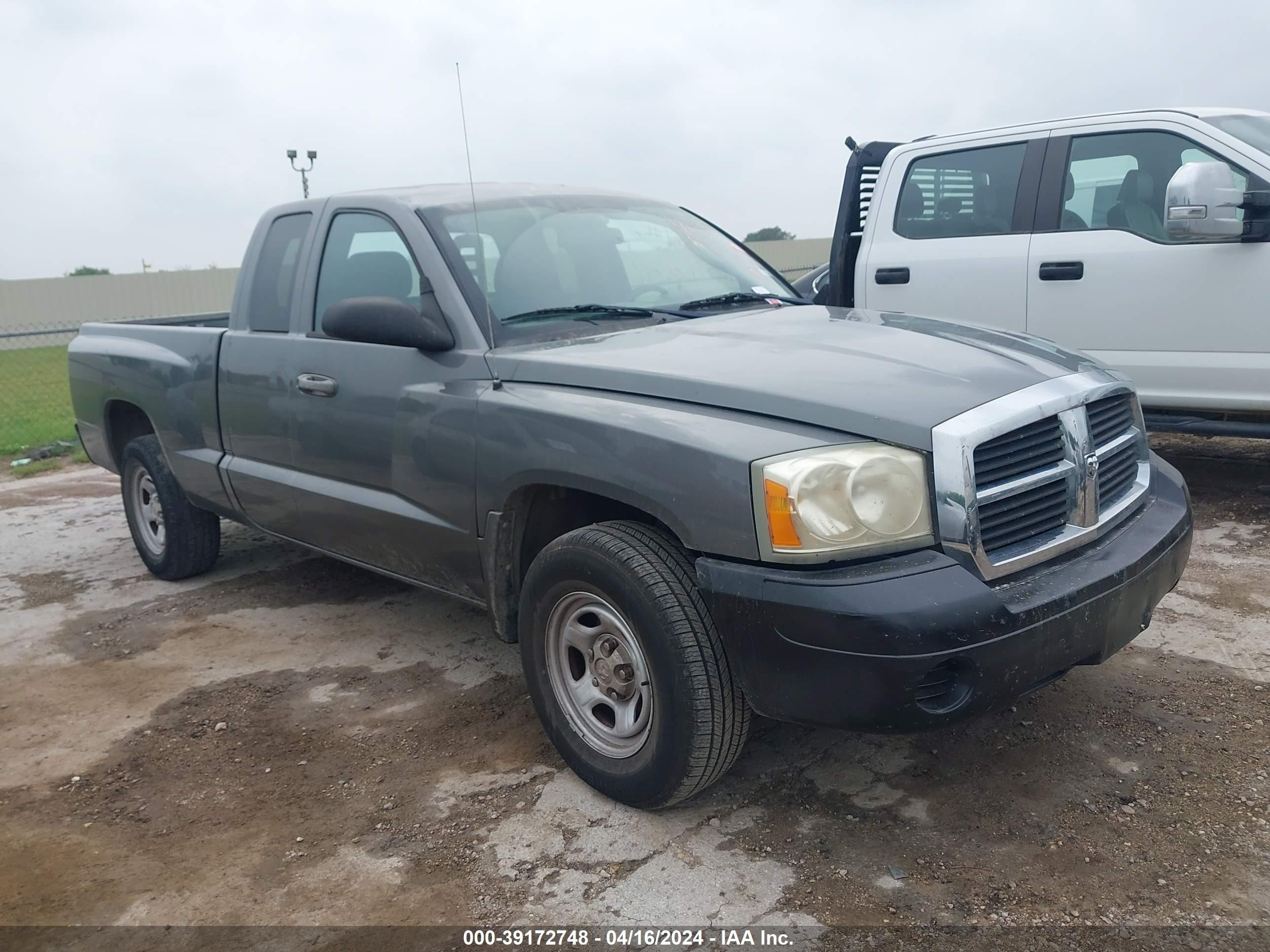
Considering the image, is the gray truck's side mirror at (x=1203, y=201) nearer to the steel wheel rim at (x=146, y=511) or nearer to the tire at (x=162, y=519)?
the tire at (x=162, y=519)

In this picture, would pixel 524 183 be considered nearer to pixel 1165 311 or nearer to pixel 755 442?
pixel 755 442

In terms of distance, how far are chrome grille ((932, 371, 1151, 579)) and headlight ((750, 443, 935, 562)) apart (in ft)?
0.23

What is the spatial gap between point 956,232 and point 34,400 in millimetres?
12887

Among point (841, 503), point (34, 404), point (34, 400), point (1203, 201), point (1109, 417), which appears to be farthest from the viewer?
point (34, 400)

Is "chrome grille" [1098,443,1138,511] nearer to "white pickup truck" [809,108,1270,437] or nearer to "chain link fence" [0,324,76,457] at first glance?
"white pickup truck" [809,108,1270,437]

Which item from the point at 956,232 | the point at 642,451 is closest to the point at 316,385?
the point at 642,451

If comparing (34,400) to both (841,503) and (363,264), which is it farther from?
(841,503)

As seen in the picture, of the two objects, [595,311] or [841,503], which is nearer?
[841,503]

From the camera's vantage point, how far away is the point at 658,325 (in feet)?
11.7

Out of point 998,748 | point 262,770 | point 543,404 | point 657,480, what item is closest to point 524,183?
point 543,404

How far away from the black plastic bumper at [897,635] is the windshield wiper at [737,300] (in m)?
1.48

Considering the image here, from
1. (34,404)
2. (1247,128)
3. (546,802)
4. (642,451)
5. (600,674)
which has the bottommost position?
(546,802)

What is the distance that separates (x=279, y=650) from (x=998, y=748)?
2851 millimetres

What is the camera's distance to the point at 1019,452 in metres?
2.72
